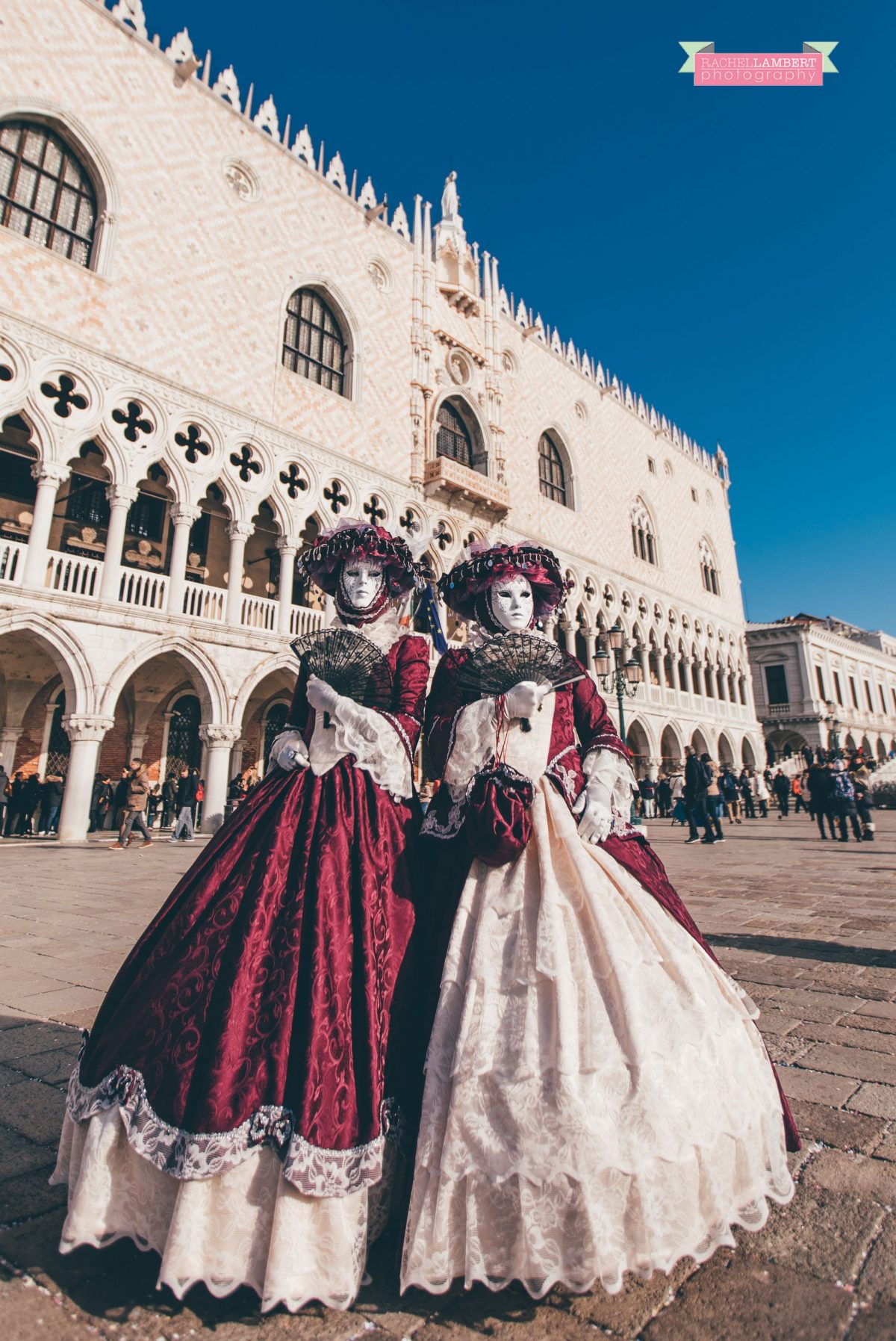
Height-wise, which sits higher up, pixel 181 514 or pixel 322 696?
pixel 181 514

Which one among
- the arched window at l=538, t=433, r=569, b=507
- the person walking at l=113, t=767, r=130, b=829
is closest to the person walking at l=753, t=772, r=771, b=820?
the arched window at l=538, t=433, r=569, b=507

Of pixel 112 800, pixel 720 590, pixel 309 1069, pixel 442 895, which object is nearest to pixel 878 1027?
pixel 442 895

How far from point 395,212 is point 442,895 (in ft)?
57.9

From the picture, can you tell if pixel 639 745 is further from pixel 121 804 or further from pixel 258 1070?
pixel 258 1070

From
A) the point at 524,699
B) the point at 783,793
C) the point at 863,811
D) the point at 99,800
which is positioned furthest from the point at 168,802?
the point at 783,793

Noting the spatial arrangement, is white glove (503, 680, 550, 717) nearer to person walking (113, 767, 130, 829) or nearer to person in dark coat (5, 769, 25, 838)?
person walking (113, 767, 130, 829)

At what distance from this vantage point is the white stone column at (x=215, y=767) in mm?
10739

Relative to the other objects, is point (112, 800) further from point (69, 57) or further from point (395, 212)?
point (395, 212)

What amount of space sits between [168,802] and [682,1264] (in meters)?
12.9

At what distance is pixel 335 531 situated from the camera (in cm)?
199

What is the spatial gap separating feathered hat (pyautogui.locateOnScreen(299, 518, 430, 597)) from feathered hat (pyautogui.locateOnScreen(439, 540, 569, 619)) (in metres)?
0.11

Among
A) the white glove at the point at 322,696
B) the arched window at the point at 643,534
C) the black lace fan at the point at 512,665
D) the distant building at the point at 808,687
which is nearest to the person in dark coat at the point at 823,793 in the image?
the black lace fan at the point at 512,665

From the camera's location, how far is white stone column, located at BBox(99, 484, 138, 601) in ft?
32.3

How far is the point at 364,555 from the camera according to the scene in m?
1.91
